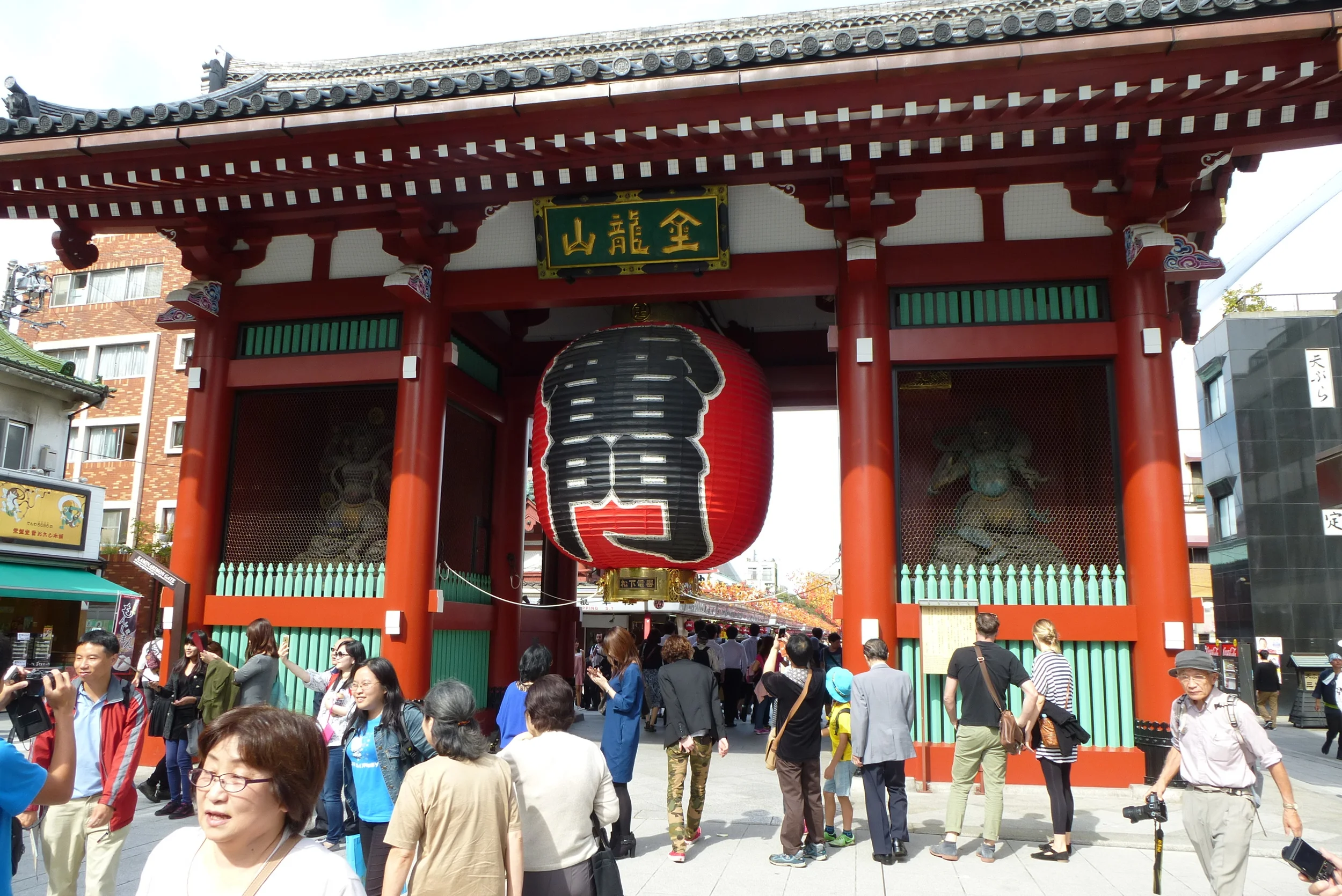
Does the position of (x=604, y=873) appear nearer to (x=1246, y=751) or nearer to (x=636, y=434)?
(x=1246, y=751)

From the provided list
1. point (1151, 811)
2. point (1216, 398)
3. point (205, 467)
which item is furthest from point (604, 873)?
point (1216, 398)

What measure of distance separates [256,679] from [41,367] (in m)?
18.6

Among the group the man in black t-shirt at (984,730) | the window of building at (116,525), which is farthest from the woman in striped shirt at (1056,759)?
the window of building at (116,525)

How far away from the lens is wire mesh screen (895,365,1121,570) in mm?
9469

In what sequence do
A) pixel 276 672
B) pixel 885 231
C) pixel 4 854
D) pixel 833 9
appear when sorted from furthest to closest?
pixel 833 9, pixel 885 231, pixel 276 672, pixel 4 854

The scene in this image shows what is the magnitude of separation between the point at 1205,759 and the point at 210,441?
9.97 meters

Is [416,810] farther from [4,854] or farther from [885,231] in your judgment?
[885,231]

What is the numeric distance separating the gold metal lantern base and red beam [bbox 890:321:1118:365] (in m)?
3.13

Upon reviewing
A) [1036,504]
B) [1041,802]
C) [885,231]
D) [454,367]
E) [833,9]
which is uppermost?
[833,9]

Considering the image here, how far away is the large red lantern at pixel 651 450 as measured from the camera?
9000 mm

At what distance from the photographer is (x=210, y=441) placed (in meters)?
10.5

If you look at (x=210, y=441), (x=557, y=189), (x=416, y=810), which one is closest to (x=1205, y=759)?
(x=416, y=810)

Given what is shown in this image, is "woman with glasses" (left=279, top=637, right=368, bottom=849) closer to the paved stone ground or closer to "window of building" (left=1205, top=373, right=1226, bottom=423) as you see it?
the paved stone ground

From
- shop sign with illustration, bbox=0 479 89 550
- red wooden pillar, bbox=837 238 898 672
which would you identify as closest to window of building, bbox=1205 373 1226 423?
red wooden pillar, bbox=837 238 898 672
